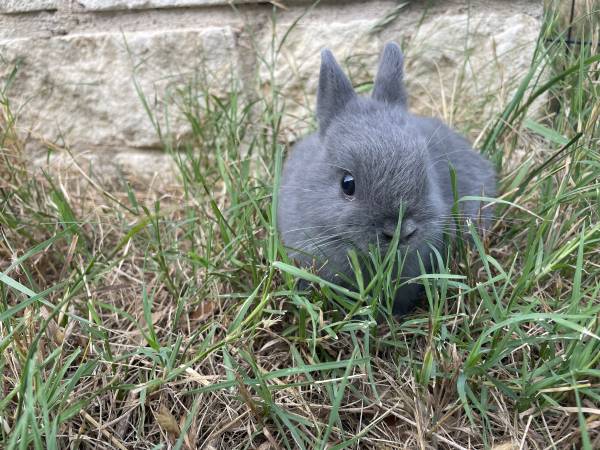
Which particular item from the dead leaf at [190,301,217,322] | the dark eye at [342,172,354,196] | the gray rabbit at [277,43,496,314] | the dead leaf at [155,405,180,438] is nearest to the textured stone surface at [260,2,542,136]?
the gray rabbit at [277,43,496,314]

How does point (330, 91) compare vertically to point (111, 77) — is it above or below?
above

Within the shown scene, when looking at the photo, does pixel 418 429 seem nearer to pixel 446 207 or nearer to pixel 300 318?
pixel 300 318

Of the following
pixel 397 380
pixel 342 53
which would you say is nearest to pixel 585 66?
pixel 342 53

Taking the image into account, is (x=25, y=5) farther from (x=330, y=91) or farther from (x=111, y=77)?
(x=330, y=91)

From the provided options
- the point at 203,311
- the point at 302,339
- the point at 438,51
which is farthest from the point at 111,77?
the point at 302,339

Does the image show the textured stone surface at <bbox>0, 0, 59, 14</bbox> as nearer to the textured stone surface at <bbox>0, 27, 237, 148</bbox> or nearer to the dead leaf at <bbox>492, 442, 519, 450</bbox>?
the textured stone surface at <bbox>0, 27, 237, 148</bbox>

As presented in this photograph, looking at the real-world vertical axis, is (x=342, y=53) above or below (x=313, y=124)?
above

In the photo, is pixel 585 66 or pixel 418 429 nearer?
pixel 418 429
